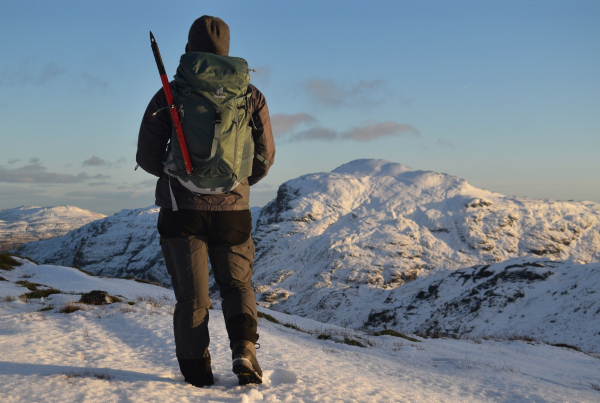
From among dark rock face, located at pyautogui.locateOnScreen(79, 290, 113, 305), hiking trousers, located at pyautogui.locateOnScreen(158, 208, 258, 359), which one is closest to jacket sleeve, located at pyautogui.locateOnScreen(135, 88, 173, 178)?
hiking trousers, located at pyautogui.locateOnScreen(158, 208, 258, 359)

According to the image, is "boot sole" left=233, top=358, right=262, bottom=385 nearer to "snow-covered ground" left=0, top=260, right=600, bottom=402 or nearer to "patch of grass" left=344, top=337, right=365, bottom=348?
"snow-covered ground" left=0, top=260, right=600, bottom=402

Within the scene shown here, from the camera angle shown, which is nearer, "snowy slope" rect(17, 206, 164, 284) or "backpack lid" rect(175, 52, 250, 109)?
"backpack lid" rect(175, 52, 250, 109)

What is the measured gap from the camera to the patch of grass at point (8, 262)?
15.3 metres

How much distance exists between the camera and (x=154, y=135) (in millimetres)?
3322

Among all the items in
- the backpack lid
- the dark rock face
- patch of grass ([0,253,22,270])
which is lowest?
patch of grass ([0,253,22,270])

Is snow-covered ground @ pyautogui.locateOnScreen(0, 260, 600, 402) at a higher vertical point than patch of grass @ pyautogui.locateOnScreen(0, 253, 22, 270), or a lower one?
higher

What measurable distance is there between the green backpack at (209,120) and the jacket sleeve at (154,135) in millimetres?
169

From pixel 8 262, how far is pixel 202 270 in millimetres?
17266

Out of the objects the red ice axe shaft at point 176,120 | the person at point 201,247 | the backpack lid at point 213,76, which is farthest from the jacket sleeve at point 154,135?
the backpack lid at point 213,76

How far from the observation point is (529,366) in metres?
7.41

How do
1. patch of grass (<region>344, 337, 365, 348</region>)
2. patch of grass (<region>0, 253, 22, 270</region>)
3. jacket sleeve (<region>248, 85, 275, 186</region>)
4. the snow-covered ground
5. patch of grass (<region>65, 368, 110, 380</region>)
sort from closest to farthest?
1. the snow-covered ground
2. patch of grass (<region>65, 368, 110, 380</region>)
3. jacket sleeve (<region>248, 85, 275, 186</region>)
4. patch of grass (<region>344, 337, 365, 348</region>)
5. patch of grass (<region>0, 253, 22, 270</region>)

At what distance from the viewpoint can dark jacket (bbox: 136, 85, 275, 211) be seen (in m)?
3.25

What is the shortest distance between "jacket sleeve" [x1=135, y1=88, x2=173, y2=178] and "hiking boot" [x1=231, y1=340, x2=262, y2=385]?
5.47ft

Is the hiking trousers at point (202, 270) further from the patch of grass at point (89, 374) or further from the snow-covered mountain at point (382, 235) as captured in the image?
the snow-covered mountain at point (382, 235)
